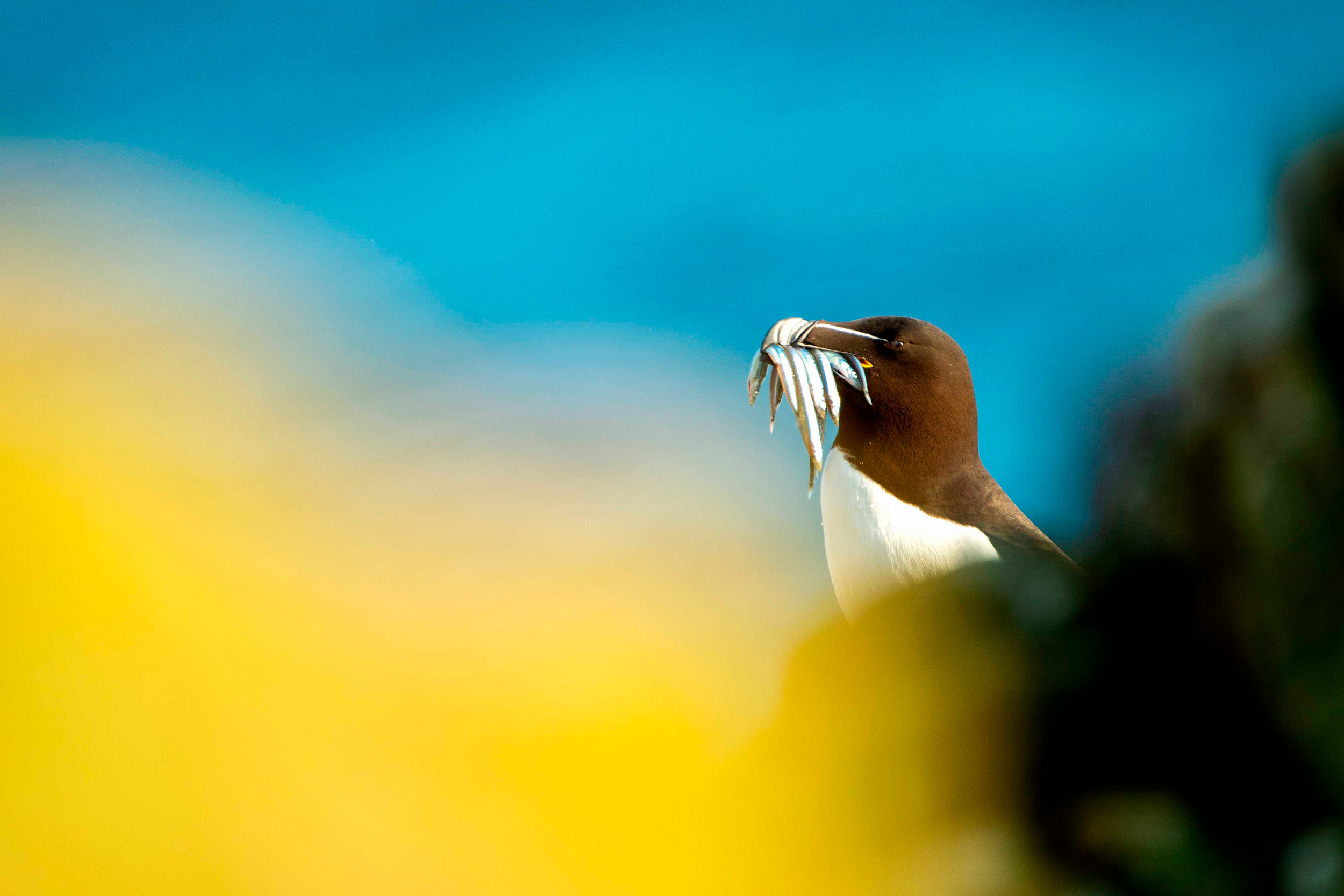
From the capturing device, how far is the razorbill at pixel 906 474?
834 millimetres

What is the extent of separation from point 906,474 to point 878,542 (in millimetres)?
70

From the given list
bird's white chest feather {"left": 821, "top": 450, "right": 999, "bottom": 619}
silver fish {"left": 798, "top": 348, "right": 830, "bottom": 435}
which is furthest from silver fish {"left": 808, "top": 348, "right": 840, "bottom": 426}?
bird's white chest feather {"left": 821, "top": 450, "right": 999, "bottom": 619}

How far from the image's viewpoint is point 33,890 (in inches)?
5.5

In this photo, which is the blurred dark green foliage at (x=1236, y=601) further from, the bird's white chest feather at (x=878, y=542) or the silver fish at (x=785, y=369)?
the silver fish at (x=785, y=369)

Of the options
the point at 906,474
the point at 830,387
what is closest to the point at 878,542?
the point at 906,474

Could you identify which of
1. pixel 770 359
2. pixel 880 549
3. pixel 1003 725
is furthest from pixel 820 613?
pixel 880 549

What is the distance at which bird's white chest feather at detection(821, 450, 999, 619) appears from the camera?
827 millimetres

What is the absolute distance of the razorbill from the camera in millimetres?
834

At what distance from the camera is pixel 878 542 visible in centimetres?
85

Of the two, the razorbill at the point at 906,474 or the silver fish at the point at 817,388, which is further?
the razorbill at the point at 906,474

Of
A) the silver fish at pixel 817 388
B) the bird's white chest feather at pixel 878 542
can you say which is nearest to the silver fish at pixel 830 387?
the silver fish at pixel 817 388

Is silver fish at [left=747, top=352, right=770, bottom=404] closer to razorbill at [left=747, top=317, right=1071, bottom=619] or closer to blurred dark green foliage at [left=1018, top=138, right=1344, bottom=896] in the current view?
razorbill at [left=747, top=317, right=1071, bottom=619]

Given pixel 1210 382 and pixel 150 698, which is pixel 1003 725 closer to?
pixel 150 698

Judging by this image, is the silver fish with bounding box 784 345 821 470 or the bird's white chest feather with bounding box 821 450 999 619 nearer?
the silver fish with bounding box 784 345 821 470
